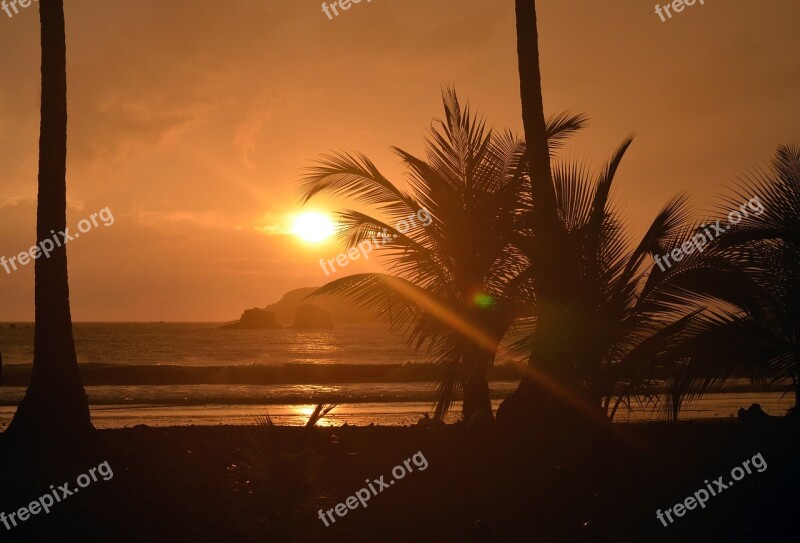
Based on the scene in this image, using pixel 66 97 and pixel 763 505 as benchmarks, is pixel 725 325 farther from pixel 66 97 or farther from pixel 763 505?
pixel 66 97

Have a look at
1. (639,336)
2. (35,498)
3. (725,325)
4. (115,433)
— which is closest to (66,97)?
(115,433)

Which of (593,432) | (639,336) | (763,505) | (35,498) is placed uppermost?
(35,498)

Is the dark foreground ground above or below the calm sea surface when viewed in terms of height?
below

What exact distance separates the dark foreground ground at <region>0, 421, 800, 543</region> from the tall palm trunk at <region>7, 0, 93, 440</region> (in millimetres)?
578

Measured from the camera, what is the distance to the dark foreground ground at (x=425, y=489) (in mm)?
5465

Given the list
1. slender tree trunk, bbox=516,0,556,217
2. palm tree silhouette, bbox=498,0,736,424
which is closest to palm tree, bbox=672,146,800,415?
palm tree silhouette, bbox=498,0,736,424

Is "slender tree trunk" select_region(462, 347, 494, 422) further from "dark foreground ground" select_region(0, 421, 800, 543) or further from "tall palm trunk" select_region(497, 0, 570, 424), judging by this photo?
"dark foreground ground" select_region(0, 421, 800, 543)

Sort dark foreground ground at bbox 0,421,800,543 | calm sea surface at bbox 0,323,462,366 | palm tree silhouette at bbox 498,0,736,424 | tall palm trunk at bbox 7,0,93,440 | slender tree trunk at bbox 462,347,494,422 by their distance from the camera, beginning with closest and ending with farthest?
dark foreground ground at bbox 0,421,800,543, palm tree silhouette at bbox 498,0,736,424, tall palm trunk at bbox 7,0,93,440, slender tree trunk at bbox 462,347,494,422, calm sea surface at bbox 0,323,462,366

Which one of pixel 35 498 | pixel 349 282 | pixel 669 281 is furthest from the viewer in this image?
pixel 349 282

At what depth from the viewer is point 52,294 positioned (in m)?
10.3

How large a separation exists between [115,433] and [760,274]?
28.3ft

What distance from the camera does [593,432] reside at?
26.6ft

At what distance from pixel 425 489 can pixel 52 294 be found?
20.7ft

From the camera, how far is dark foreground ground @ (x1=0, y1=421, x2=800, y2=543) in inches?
215
